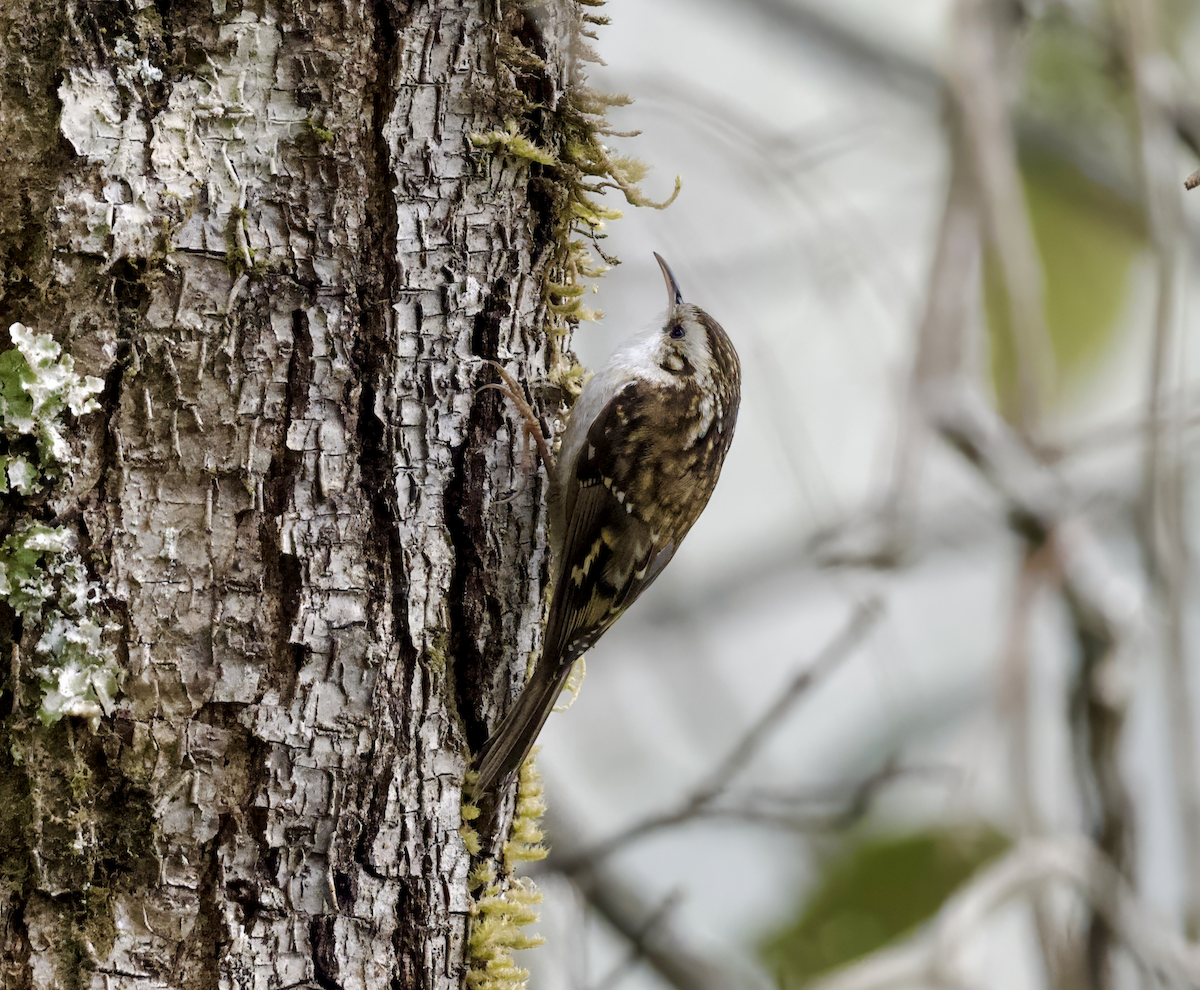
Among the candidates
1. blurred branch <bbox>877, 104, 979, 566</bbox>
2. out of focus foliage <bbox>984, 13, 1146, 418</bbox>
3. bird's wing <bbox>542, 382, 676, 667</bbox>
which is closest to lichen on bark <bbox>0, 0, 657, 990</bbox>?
bird's wing <bbox>542, 382, 676, 667</bbox>

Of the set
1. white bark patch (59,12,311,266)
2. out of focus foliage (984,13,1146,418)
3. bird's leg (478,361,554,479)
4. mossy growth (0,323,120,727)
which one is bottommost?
mossy growth (0,323,120,727)

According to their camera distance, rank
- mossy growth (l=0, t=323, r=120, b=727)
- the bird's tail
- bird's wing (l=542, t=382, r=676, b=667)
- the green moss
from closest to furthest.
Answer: mossy growth (l=0, t=323, r=120, b=727) → the green moss → the bird's tail → bird's wing (l=542, t=382, r=676, b=667)

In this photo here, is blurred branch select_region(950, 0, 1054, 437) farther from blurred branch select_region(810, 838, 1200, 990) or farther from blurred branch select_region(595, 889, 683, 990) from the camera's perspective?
blurred branch select_region(595, 889, 683, 990)

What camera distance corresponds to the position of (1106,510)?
13.9 feet

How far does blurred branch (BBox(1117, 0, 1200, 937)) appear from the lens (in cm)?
255

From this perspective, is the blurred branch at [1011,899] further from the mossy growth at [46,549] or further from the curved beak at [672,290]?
the mossy growth at [46,549]

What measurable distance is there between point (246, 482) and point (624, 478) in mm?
913

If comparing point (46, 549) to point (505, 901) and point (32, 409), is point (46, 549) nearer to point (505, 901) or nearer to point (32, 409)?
point (32, 409)

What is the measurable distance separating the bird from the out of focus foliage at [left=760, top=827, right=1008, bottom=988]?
4.77ft

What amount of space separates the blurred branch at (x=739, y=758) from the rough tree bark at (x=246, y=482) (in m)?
0.98

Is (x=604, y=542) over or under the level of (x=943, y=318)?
under

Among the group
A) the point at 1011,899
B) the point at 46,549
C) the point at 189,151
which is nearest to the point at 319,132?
the point at 189,151

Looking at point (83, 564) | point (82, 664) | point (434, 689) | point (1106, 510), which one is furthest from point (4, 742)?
point (1106, 510)

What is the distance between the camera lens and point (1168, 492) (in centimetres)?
265
